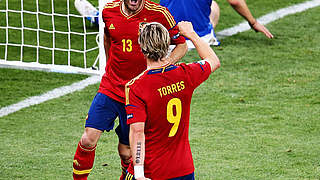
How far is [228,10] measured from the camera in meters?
14.5

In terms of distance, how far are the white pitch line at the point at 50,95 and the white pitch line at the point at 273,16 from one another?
305cm

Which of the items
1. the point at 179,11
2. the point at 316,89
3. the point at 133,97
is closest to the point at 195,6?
the point at 179,11

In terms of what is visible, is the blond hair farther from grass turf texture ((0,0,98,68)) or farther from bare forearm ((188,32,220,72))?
grass turf texture ((0,0,98,68))

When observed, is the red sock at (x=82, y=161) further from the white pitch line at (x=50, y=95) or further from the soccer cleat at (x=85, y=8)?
the soccer cleat at (x=85, y=8)

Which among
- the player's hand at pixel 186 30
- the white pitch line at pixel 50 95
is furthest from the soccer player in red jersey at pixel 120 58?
the white pitch line at pixel 50 95

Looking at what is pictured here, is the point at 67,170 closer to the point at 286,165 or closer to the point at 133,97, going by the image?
the point at 286,165

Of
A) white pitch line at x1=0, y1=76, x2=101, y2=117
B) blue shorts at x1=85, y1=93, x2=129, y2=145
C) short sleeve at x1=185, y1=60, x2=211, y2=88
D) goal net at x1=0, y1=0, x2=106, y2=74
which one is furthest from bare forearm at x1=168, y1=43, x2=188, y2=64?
white pitch line at x1=0, y1=76, x2=101, y2=117

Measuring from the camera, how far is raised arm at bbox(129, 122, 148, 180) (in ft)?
15.7

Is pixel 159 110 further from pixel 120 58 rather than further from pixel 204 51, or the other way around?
pixel 120 58

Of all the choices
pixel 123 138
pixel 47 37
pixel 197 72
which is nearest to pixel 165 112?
pixel 197 72

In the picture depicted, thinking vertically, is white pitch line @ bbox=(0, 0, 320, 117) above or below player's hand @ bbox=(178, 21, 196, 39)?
below

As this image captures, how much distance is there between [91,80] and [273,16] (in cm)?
465

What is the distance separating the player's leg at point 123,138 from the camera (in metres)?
6.48

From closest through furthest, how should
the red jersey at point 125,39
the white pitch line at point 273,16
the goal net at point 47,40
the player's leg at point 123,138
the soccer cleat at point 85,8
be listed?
the red jersey at point 125,39 < the player's leg at point 123,138 < the goal net at point 47,40 < the soccer cleat at point 85,8 < the white pitch line at point 273,16
